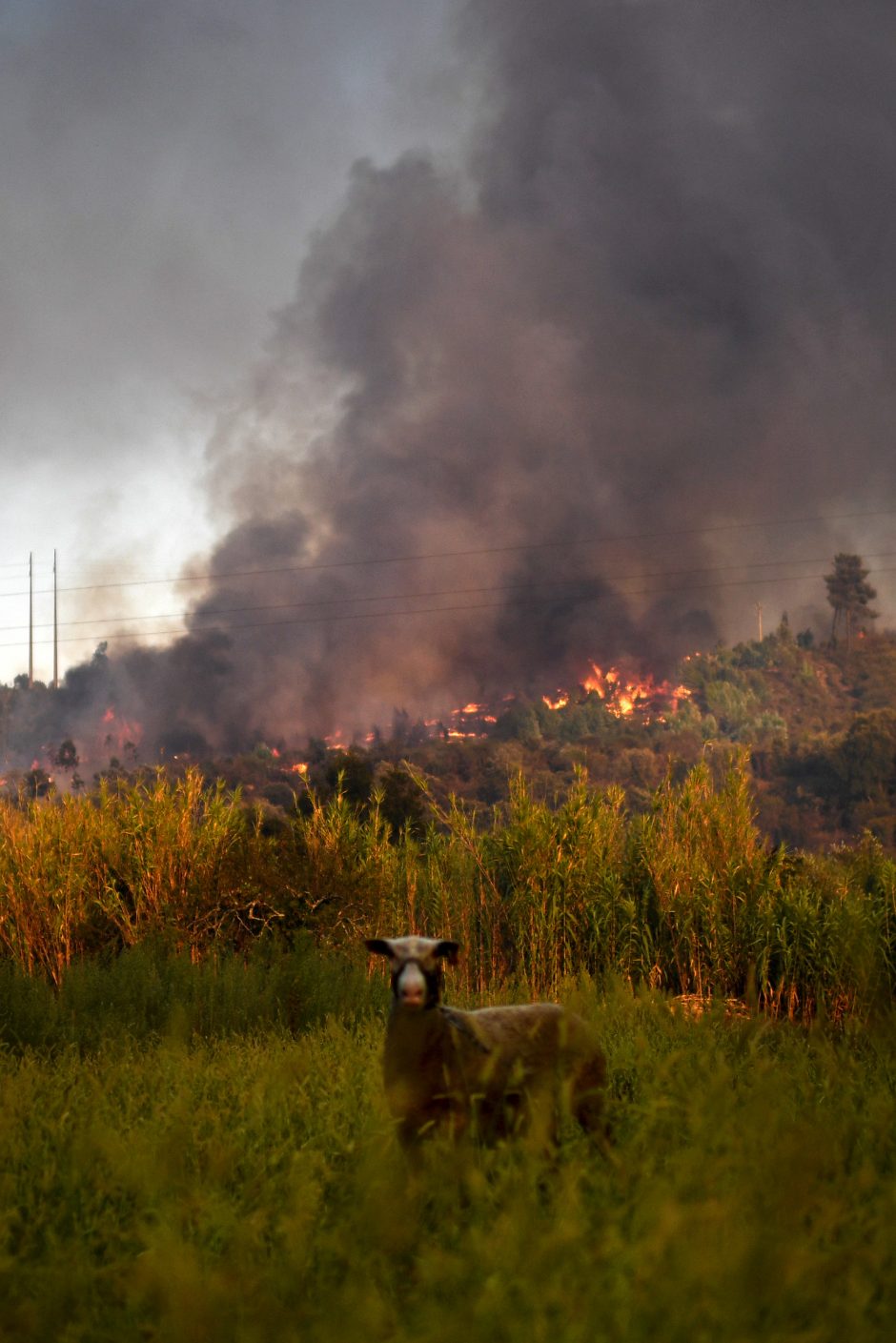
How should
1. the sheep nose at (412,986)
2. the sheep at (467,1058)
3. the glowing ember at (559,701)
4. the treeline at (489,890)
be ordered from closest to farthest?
the sheep nose at (412,986) < the sheep at (467,1058) < the treeline at (489,890) < the glowing ember at (559,701)

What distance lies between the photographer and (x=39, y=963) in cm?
976

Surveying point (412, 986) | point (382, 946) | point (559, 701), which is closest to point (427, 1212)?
point (412, 986)

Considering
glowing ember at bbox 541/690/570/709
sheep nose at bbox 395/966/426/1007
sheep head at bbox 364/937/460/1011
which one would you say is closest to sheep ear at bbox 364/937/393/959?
sheep head at bbox 364/937/460/1011

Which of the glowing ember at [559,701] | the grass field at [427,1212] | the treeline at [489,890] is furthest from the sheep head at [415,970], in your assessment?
the glowing ember at [559,701]

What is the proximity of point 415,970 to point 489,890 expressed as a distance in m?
6.41

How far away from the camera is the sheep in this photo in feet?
11.2

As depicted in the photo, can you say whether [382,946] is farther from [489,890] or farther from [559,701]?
[559,701]

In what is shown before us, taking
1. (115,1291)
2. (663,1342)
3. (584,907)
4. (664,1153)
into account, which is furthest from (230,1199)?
(584,907)

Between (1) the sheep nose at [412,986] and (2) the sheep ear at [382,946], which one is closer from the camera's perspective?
(1) the sheep nose at [412,986]

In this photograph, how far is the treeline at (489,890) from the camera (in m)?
8.97

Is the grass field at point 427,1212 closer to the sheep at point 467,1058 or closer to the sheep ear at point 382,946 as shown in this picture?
the sheep at point 467,1058

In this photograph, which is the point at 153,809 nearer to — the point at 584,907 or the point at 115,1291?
the point at 584,907

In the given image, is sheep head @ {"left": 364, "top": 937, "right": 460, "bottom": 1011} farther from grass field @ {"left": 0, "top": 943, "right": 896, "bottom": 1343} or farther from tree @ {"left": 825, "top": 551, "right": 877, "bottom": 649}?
tree @ {"left": 825, "top": 551, "right": 877, "bottom": 649}

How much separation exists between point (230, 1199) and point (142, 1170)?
0.35 m
